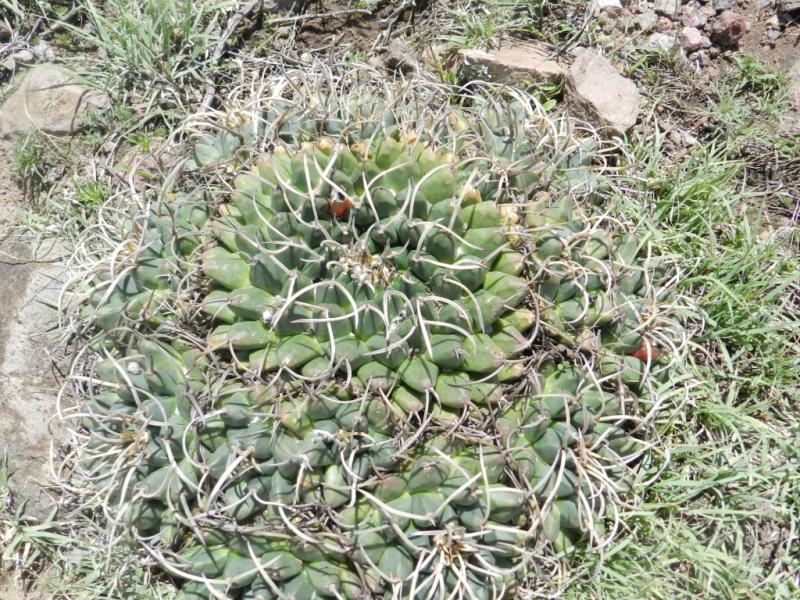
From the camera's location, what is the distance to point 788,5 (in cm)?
370

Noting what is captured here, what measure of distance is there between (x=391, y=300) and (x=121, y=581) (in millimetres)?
1460

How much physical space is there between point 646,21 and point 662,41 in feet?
0.45

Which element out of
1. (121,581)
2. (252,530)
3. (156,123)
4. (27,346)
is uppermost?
(156,123)

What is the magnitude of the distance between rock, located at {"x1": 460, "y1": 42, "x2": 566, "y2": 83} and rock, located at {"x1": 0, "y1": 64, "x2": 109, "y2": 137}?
70.8 inches

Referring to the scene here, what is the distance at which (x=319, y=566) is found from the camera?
236cm

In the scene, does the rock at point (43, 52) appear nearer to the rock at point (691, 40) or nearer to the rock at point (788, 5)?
the rock at point (691, 40)

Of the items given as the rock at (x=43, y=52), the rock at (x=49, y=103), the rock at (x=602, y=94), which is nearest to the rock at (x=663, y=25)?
the rock at (x=602, y=94)

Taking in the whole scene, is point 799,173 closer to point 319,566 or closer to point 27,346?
point 319,566

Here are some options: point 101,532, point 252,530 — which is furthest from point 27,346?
point 252,530

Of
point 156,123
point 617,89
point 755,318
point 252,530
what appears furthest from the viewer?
point 156,123

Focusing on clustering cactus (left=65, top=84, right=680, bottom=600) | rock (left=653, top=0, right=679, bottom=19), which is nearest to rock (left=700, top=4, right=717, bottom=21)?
rock (left=653, top=0, right=679, bottom=19)

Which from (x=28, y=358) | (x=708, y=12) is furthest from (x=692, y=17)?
(x=28, y=358)

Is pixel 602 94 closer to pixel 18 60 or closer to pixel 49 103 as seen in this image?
pixel 49 103

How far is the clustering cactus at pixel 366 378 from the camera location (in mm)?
2305
